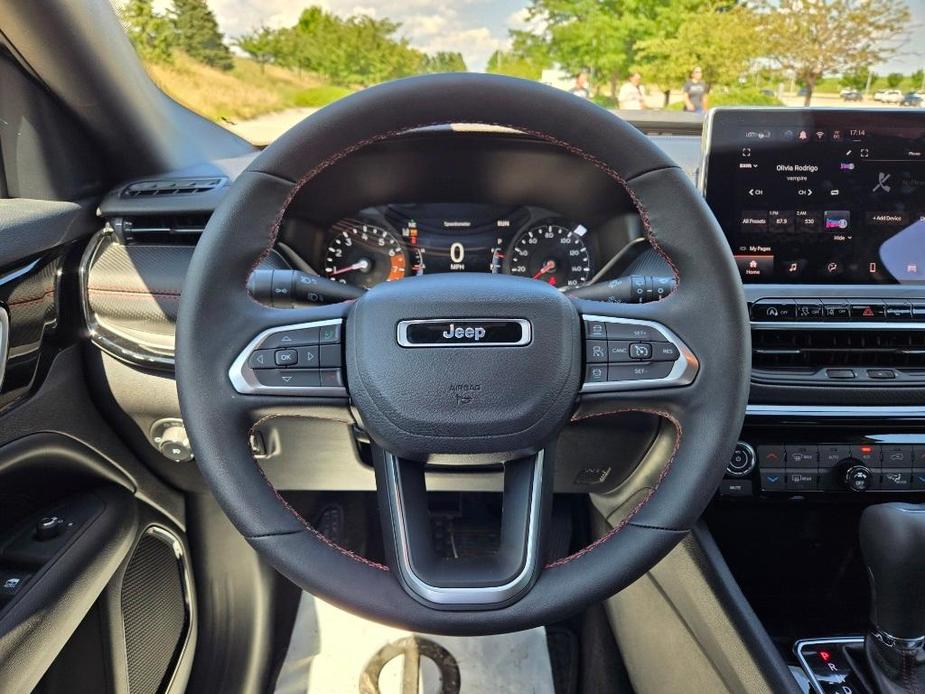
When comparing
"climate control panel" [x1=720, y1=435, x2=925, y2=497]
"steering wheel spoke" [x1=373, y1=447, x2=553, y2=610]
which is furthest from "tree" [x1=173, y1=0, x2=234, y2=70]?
"climate control panel" [x1=720, y1=435, x2=925, y2=497]

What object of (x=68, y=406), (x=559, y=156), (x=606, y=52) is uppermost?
(x=606, y=52)

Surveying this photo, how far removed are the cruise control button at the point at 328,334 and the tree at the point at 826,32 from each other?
48.6 inches

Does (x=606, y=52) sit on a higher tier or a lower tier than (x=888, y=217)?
higher

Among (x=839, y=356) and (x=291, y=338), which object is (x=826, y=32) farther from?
(x=291, y=338)

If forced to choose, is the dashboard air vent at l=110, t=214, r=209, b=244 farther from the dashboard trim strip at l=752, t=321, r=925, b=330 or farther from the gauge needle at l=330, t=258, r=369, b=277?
the dashboard trim strip at l=752, t=321, r=925, b=330

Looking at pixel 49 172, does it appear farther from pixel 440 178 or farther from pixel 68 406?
pixel 440 178

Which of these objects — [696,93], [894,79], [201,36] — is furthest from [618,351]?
[201,36]

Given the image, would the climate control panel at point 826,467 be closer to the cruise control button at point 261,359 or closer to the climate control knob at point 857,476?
the climate control knob at point 857,476

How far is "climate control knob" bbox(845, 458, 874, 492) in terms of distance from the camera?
1534mm

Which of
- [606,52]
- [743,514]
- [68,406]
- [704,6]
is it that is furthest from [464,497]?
[704,6]

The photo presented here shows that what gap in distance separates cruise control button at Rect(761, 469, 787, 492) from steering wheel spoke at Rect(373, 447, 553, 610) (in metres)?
0.68

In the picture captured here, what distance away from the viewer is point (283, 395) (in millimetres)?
1057

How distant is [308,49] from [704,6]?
877mm

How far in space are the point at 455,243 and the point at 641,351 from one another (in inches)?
32.6
